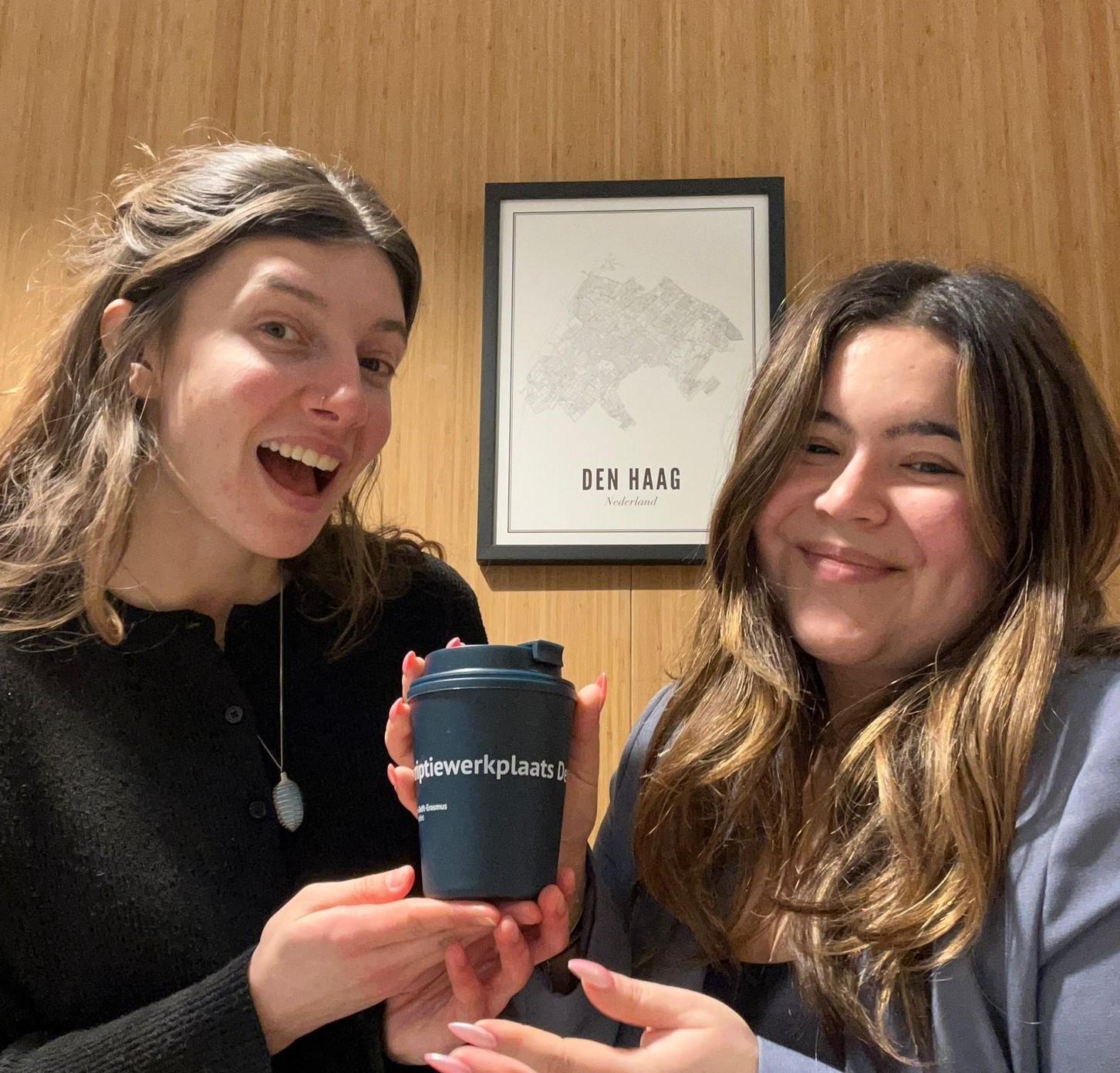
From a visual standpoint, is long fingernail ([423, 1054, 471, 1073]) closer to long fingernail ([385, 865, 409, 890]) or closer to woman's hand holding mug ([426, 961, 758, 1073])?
woman's hand holding mug ([426, 961, 758, 1073])

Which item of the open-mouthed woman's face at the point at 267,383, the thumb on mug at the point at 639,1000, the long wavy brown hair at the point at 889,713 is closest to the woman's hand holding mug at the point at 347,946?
the thumb on mug at the point at 639,1000

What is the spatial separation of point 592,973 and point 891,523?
557 millimetres

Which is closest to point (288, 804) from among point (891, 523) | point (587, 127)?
point (891, 523)

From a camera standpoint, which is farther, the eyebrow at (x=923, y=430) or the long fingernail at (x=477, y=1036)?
the eyebrow at (x=923, y=430)

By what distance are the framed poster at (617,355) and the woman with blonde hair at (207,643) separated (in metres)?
0.59

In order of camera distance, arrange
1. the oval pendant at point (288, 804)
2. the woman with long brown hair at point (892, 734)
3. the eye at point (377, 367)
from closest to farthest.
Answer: the woman with long brown hair at point (892, 734) → the oval pendant at point (288, 804) → the eye at point (377, 367)

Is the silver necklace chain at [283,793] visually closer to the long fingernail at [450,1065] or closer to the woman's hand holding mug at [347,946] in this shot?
the woman's hand holding mug at [347,946]

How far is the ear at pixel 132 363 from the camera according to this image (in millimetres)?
1267

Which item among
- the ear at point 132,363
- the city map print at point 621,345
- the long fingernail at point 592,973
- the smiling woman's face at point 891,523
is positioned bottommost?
the long fingernail at point 592,973

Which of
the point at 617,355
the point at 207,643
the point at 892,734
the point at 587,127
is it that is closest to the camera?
the point at 892,734

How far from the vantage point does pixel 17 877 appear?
1.11 metres

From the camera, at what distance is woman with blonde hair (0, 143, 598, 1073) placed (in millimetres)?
1065

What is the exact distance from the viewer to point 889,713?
115 centimetres

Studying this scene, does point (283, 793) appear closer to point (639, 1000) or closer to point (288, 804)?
point (288, 804)
